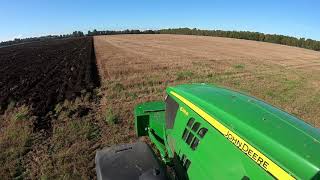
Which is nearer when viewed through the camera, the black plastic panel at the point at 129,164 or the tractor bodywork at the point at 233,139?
the tractor bodywork at the point at 233,139

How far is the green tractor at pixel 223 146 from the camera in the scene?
2.84m

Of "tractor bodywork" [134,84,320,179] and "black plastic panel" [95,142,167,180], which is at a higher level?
"tractor bodywork" [134,84,320,179]

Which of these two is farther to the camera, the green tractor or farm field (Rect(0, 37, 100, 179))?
farm field (Rect(0, 37, 100, 179))

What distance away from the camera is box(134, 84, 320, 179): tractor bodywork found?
281 cm

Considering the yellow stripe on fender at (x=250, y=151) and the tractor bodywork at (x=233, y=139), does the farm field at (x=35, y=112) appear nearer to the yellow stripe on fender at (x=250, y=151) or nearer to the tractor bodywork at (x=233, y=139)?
the tractor bodywork at (x=233, y=139)

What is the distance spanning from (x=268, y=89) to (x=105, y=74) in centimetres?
830

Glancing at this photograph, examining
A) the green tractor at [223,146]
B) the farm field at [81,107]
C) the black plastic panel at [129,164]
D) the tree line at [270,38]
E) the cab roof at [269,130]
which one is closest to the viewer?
the cab roof at [269,130]

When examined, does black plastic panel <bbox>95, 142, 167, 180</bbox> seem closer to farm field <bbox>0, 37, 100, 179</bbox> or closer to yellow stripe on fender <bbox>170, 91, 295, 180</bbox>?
yellow stripe on fender <bbox>170, 91, 295, 180</bbox>

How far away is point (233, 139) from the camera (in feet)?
10.9

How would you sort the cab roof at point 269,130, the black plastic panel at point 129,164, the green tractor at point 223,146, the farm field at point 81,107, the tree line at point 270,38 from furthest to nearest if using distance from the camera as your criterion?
the tree line at point 270,38
the farm field at point 81,107
the black plastic panel at point 129,164
the green tractor at point 223,146
the cab roof at point 269,130

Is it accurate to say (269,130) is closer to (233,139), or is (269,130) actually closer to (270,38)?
(233,139)

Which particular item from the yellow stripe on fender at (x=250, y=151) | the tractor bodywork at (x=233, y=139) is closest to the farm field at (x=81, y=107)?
the tractor bodywork at (x=233, y=139)

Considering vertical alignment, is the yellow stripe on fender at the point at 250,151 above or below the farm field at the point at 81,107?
above

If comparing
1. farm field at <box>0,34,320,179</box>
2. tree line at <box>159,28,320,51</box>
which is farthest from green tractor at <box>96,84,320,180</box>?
tree line at <box>159,28,320,51</box>
